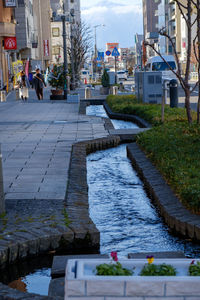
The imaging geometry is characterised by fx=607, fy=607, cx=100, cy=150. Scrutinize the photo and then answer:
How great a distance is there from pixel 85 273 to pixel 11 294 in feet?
3.67

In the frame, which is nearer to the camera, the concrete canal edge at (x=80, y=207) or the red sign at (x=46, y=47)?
the concrete canal edge at (x=80, y=207)

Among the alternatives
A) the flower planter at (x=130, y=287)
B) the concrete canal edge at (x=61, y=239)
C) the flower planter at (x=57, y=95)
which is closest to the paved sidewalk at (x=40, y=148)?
the concrete canal edge at (x=61, y=239)

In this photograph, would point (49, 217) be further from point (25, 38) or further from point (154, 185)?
point (25, 38)

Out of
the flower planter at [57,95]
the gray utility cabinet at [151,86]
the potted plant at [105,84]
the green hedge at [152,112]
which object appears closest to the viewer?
the green hedge at [152,112]

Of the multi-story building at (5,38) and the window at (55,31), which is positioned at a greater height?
the window at (55,31)

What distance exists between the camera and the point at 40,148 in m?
13.4

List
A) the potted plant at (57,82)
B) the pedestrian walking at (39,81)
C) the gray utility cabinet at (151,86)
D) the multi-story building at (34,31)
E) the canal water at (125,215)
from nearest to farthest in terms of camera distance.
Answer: the canal water at (125,215) → the gray utility cabinet at (151,86) → the pedestrian walking at (39,81) → the potted plant at (57,82) → the multi-story building at (34,31)

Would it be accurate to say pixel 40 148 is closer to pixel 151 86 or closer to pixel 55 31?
pixel 151 86

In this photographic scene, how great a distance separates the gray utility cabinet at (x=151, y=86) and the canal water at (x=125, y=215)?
487 inches

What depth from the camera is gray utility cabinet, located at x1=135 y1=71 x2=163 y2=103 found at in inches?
962

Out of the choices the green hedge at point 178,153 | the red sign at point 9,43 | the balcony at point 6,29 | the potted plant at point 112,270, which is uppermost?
the balcony at point 6,29

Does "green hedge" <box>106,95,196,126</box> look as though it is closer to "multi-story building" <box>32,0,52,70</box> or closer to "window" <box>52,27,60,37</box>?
"multi-story building" <box>32,0,52,70</box>

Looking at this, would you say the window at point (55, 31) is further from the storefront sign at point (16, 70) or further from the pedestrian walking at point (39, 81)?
Result: the pedestrian walking at point (39, 81)

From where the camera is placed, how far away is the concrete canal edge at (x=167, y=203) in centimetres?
666
